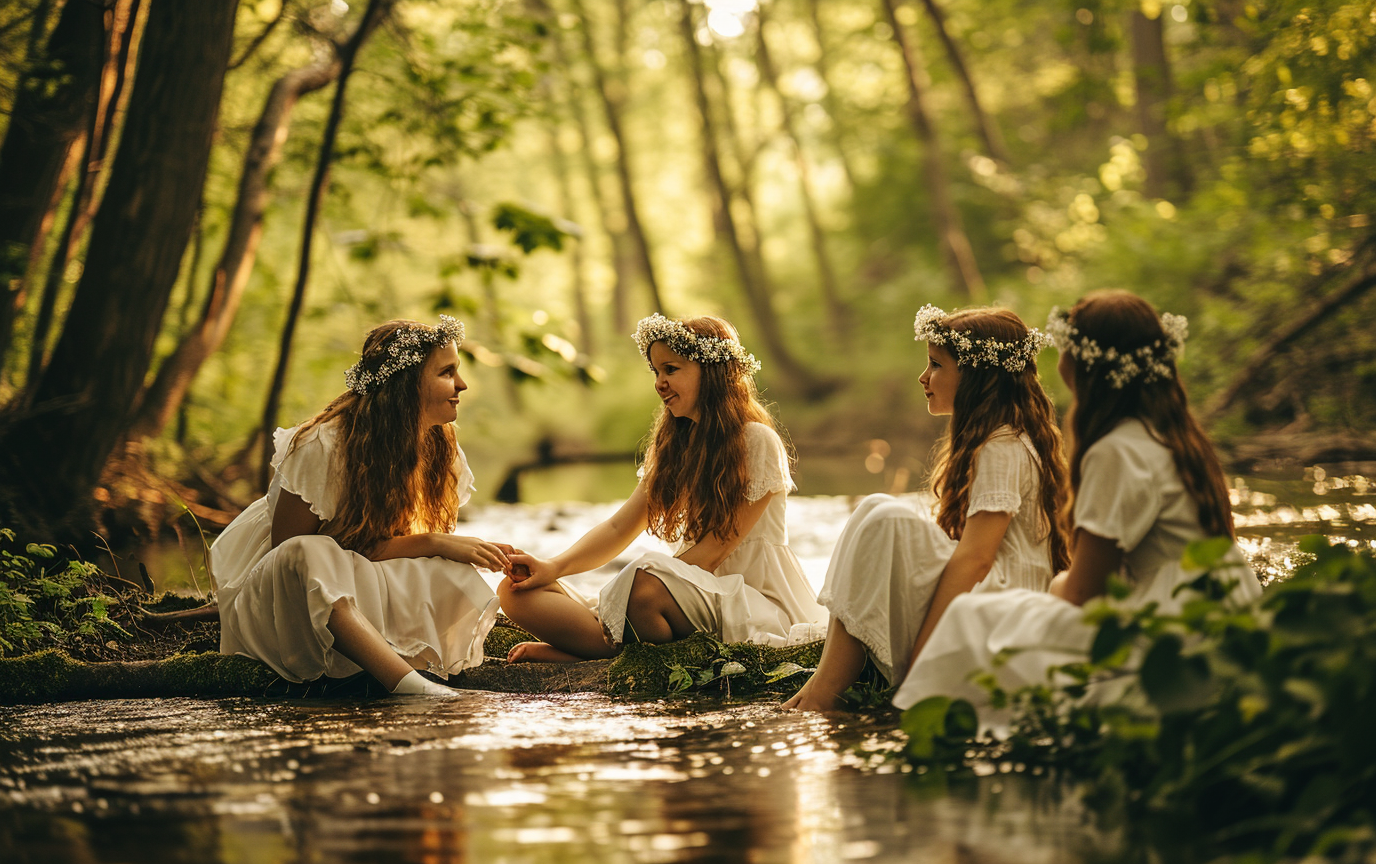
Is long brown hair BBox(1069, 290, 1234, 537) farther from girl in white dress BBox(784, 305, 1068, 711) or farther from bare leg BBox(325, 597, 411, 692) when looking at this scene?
bare leg BBox(325, 597, 411, 692)

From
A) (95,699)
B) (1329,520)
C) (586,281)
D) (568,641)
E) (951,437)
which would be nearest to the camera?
(951,437)

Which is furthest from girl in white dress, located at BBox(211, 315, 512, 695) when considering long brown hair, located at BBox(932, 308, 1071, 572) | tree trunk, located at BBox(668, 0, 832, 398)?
tree trunk, located at BBox(668, 0, 832, 398)

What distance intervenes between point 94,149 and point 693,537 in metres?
4.87

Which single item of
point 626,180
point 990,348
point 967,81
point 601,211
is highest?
point 601,211

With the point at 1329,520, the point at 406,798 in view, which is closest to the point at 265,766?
the point at 406,798

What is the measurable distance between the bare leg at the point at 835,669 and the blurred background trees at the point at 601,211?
3523 millimetres

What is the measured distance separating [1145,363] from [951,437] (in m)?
0.93

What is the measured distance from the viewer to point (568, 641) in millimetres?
4598

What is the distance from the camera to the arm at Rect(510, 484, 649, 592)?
14.9ft

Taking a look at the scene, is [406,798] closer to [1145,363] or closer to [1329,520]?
[1145,363]

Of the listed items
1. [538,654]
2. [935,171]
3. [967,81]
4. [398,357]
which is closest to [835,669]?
[538,654]

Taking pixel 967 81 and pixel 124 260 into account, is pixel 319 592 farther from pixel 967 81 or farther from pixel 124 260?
pixel 967 81

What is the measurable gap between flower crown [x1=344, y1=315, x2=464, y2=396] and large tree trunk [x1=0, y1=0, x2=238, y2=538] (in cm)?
252

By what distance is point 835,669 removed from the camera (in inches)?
145
